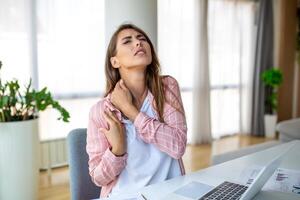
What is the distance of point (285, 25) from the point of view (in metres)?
5.54

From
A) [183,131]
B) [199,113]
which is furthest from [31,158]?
[199,113]

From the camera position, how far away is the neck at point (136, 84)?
1.31 metres

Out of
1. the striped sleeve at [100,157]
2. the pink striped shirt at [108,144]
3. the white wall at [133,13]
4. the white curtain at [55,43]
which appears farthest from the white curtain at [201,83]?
the striped sleeve at [100,157]

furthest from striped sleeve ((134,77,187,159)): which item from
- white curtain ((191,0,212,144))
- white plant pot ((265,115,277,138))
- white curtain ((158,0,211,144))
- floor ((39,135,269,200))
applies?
white plant pot ((265,115,277,138))

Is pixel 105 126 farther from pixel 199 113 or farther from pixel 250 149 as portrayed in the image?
pixel 199 113

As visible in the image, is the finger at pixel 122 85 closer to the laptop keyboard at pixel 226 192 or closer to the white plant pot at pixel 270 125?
the laptop keyboard at pixel 226 192

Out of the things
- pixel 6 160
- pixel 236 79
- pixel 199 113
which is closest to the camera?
pixel 6 160

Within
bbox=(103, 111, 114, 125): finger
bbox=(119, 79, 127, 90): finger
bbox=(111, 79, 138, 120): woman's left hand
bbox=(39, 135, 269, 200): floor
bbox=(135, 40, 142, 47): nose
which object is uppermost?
bbox=(135, 40, 142, 47): nose

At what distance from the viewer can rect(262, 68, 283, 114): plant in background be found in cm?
500

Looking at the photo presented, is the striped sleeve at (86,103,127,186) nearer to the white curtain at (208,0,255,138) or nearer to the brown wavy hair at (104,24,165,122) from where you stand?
the brown wavy hair at (104,24,165,122)

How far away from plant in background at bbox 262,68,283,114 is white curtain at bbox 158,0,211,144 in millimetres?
1100

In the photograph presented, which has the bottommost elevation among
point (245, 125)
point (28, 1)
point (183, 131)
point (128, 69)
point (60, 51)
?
point (245, 125)

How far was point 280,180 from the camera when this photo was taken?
46.6 inches

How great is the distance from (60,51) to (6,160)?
1445mm
